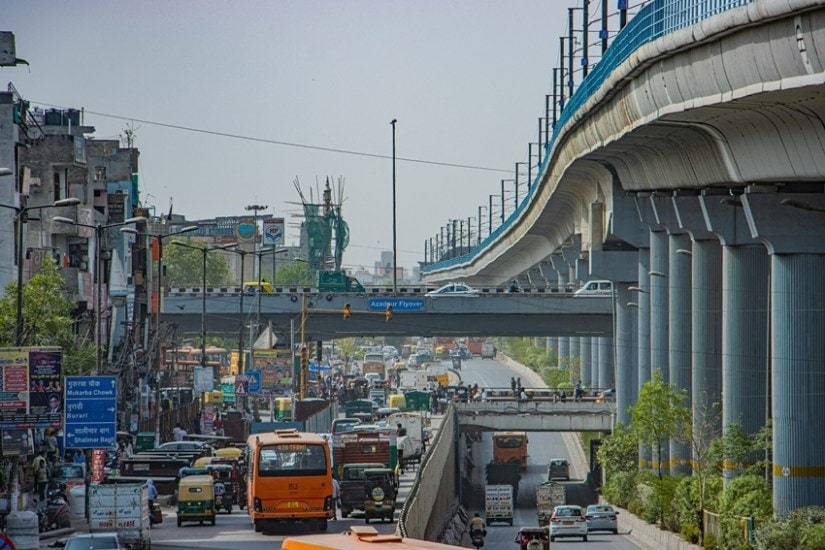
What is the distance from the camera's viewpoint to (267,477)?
4572cm

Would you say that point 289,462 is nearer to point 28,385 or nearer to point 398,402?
point 28,385

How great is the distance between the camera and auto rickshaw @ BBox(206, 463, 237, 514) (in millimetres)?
54031

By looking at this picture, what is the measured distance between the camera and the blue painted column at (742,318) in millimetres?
53781

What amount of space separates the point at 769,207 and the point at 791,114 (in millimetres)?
10695

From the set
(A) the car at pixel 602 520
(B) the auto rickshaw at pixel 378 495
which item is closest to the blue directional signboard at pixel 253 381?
(A) the car at pixel 602 520

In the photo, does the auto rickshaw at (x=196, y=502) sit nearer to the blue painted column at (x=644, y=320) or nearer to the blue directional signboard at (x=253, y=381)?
the blue painted column at (x=644, y=320)

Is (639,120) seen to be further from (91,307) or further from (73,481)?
(91,307)

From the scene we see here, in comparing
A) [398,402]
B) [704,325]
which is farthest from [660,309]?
[398,402]

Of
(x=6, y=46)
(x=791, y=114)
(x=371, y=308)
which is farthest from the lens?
(x=371, y=308)

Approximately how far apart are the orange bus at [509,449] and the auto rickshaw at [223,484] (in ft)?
189

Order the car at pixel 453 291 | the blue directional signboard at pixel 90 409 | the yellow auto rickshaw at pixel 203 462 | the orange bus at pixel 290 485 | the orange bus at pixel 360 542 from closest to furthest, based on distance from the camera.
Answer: the orange bus at pixel 360 542
the orange bus at pixel 290 485
the blue directional signboard at pixel 90 409
the yellow auto rickshaw at pixel 203 462
the car at pixel 453 291

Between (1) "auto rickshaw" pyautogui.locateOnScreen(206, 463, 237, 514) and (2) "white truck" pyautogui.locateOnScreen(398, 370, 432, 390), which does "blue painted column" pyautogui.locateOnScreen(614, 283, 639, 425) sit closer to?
(1) "auto rickshaw" pyautogui.locateOnScreen(206, 463, 237, 514)

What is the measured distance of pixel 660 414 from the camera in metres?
63.7

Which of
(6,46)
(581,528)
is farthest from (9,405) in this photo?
(6,46)
